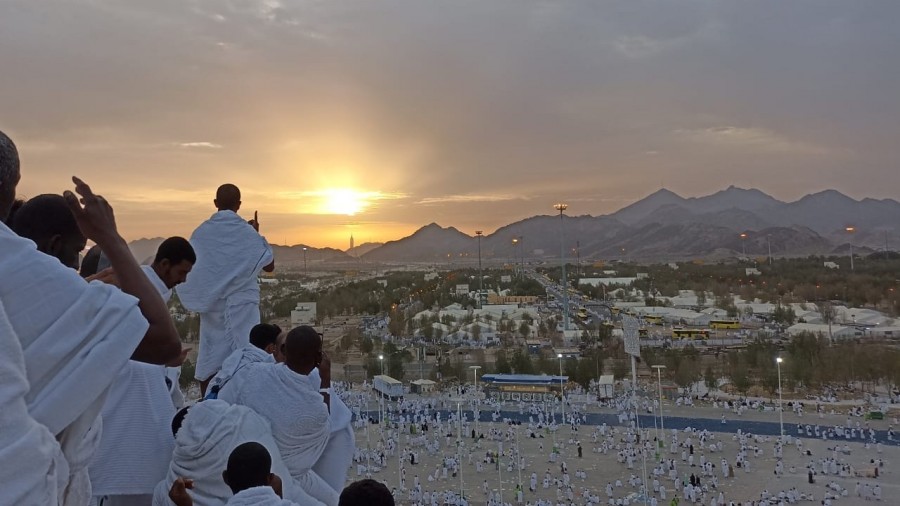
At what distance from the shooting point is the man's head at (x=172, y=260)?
2.36m

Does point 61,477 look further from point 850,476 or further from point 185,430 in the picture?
point 850,476

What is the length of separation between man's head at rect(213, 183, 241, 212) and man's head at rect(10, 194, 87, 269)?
226 centimetres

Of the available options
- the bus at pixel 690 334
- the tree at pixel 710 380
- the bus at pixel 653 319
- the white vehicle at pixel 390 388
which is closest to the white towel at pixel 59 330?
the white vehicle at pixel 390 388

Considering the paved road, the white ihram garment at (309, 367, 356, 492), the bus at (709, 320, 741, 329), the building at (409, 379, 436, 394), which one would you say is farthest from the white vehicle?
the white ihram garment at (309, 367, 356, 492)

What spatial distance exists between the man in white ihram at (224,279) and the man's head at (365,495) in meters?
2.20

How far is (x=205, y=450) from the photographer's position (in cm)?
212

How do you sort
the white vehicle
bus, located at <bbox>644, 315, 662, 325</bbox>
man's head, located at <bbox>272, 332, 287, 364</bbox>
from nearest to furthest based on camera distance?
1. man's head, located at <bbox>272, 332, 287, 364</bbox>
2. the white vehicle
3. bus, located at <bbox>644, 315, 662, 325</bbox>

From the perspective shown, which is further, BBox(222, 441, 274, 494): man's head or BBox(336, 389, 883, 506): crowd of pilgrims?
BBox(336, 389, 883, 506): crowd of pilgrims

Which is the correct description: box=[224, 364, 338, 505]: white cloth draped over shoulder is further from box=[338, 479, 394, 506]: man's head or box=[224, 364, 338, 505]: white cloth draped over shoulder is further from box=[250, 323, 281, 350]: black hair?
box=[250, 323, 281, 350]: black hair

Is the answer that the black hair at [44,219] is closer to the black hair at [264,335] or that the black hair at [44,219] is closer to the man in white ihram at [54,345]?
the man in white ihram at [54,345]

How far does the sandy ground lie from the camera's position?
14695mm

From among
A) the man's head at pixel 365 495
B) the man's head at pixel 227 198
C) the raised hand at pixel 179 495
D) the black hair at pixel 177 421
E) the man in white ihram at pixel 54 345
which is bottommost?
the raised hand at pixel 179 495

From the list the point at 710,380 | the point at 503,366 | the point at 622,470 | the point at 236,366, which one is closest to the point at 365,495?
the point at 236,366

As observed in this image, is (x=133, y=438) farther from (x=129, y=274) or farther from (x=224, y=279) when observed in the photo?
(x=224, y=279)
